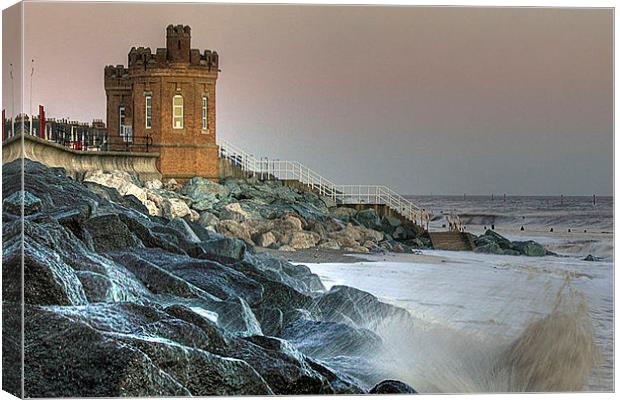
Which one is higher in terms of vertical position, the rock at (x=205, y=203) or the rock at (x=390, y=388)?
the rock at (x=205, y=203)

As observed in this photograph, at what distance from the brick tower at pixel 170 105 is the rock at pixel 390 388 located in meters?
3.32

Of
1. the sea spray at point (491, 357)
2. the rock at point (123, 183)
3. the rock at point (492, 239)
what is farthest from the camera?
the rock at point (492, 239)

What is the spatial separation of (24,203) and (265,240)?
2.93 m

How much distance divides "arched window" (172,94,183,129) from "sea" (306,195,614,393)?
8.11 feet

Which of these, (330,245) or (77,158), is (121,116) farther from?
(330,245)

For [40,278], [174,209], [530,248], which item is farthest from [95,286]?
[530,248]

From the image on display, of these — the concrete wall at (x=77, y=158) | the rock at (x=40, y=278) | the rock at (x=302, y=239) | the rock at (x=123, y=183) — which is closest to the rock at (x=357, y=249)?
the rock at (x=302, y=239)

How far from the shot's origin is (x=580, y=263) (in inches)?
576

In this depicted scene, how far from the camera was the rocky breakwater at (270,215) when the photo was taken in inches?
569

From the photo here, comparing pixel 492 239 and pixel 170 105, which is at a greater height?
pixel 170 105

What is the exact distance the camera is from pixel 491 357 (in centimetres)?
1418

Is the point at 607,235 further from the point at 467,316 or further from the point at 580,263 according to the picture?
the point at 467,316

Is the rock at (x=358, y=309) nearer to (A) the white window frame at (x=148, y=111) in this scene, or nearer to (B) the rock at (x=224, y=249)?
(B) the rock at (x=224, y=249)

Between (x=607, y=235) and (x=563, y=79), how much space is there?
203 centimetres
